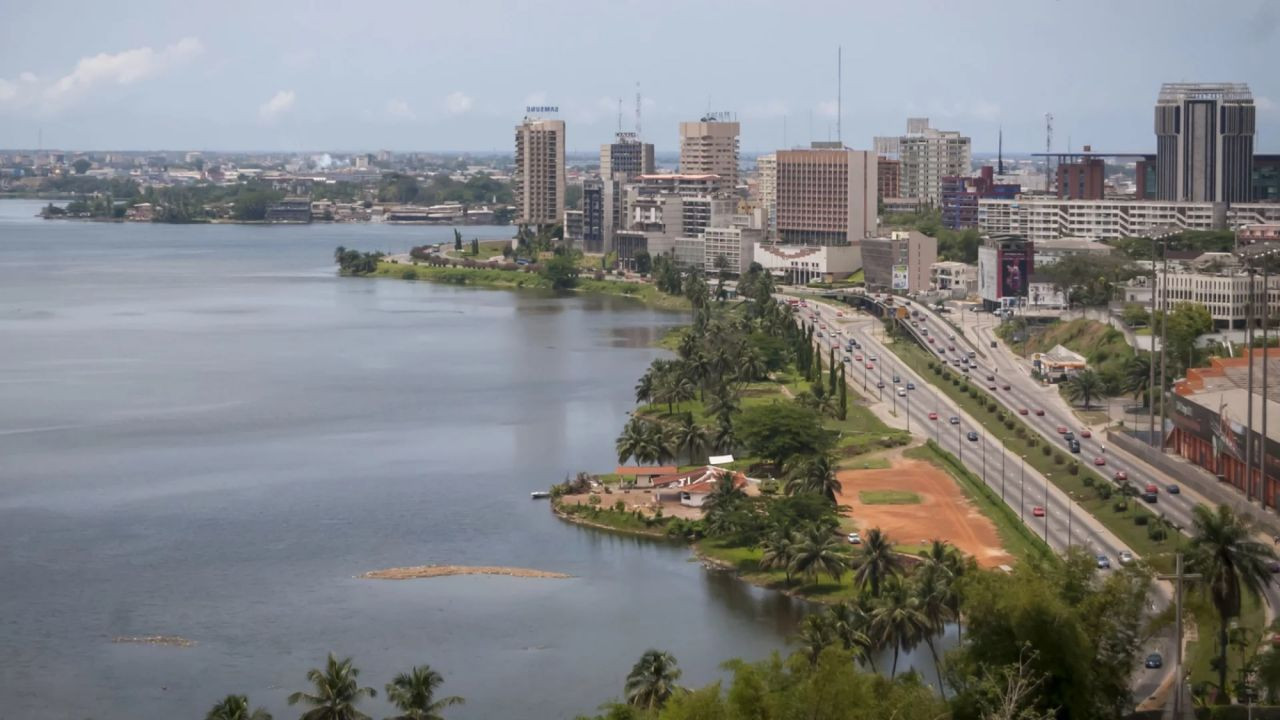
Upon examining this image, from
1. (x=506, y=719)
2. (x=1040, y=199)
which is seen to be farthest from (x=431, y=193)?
(x=506, y=719)

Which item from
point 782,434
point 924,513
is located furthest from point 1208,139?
point 924,513

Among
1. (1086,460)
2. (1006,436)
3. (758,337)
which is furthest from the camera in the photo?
(758,337)

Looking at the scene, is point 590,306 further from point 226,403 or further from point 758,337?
point 226,403

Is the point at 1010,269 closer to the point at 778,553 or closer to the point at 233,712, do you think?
the point at 778,553

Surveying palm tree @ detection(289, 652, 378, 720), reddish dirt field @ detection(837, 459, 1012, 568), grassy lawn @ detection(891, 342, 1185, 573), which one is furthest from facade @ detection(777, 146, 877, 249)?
palm tree @ detection(289, 652, 378, 720)

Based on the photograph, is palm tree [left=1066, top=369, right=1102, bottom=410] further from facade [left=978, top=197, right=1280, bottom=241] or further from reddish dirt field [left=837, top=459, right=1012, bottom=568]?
facade [left=978, top=197, right=1280, bottom=241]

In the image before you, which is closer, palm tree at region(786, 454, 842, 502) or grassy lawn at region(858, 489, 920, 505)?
palm tree at region(786, 454, 842, 502)
